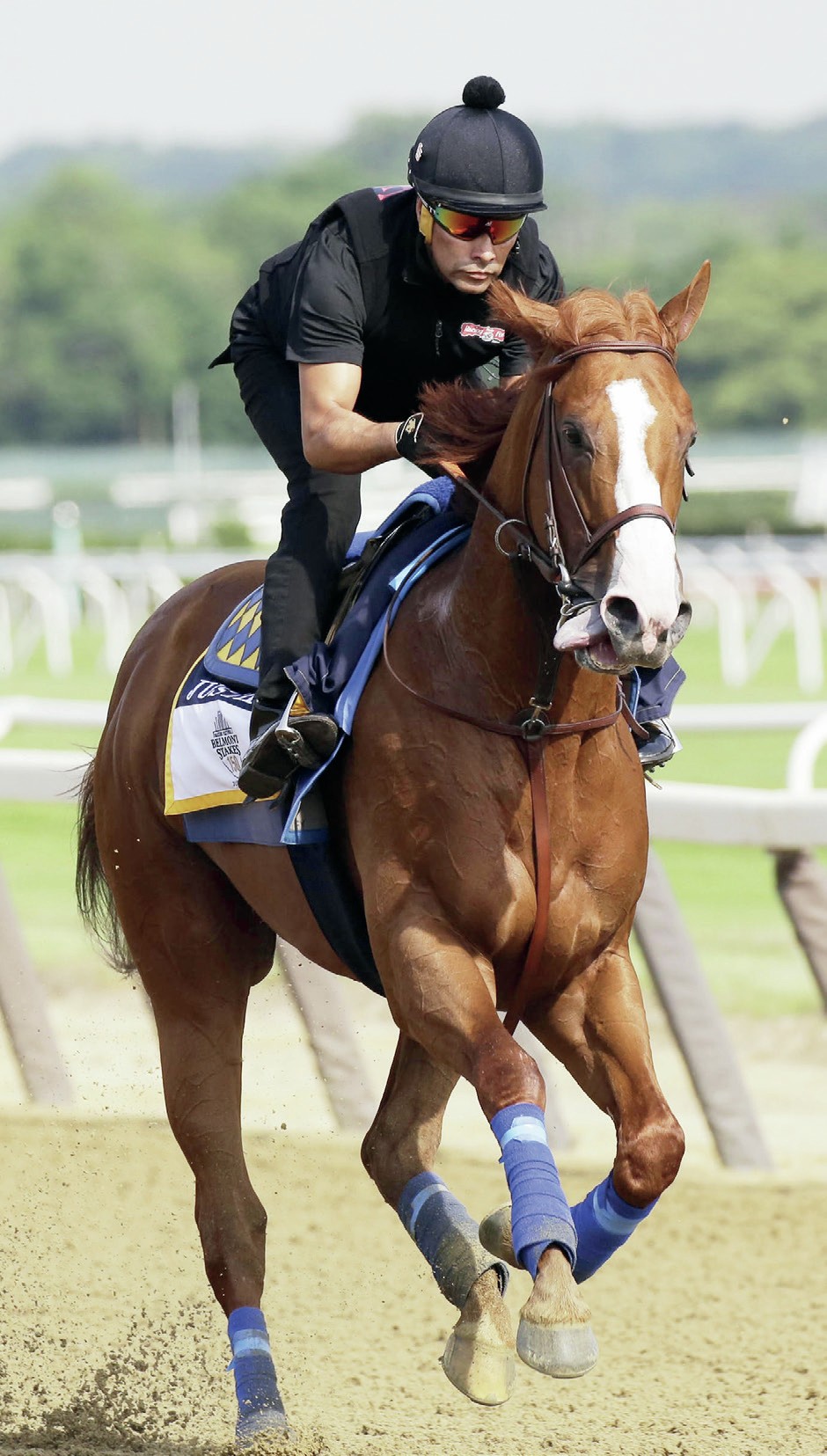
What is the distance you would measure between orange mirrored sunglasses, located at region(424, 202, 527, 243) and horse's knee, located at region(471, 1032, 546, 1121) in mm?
1504

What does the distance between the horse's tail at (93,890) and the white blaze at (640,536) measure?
7.97 feet

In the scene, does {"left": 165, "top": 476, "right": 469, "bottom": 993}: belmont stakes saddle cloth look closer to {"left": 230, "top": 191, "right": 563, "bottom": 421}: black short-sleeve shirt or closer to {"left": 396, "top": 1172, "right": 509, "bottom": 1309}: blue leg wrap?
{"left": 230, "top": 191, "right": 563, "bottom": 421}: black short-sleeve shirt

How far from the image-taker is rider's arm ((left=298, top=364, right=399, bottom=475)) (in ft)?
12.3

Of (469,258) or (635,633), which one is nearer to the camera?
(635,633)

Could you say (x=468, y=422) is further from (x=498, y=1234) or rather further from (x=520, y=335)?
(x=498, y=1234)

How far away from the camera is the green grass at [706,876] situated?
8.64 meters

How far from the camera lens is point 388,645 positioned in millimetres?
3891

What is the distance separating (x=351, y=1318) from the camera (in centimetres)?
513

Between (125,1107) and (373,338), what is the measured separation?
360 centimetres

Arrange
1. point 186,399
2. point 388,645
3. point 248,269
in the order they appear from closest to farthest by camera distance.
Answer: point 388,645 → point 186,399 → point 248,269

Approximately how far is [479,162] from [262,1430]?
8.28 ft

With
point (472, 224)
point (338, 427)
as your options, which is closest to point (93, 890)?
point (338, 427)

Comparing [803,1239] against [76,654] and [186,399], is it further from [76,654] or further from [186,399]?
[186,399]

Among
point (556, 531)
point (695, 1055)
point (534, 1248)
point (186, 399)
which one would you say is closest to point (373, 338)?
point (556, 531)
